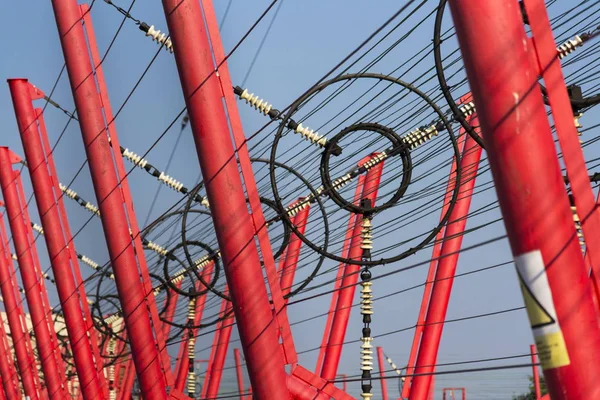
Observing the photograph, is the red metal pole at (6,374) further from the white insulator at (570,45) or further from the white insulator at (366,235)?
the white insulator at (570,45)

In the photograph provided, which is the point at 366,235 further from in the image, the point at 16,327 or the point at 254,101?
the point at 16,327

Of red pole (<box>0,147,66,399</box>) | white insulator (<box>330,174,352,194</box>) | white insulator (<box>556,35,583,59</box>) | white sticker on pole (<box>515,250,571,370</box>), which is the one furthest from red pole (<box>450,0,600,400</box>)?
red pole (<box>0,147,66,399</box>)

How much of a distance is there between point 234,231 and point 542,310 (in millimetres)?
2216

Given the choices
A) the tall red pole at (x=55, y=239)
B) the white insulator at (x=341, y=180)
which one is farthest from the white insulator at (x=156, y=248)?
the white insulator at (x=341, y=180)

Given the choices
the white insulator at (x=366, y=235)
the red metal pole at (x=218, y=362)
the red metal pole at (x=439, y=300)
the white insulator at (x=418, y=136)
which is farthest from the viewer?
the red metal pole at (x=218, y=362)

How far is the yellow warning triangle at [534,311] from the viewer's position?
2258 millimetres

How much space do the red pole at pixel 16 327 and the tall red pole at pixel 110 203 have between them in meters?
5.34

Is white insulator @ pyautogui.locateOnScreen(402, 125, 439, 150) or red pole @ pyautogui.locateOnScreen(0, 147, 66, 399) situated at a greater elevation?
red pole @ pyautogui.locateOnScreen(0, 147, 66, 399)

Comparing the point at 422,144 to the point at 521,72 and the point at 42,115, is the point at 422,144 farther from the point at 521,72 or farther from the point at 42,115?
the point at 42,115

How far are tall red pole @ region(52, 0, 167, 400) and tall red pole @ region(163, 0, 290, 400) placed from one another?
216 centimetres

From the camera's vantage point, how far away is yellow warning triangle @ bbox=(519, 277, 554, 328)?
226 centimetres

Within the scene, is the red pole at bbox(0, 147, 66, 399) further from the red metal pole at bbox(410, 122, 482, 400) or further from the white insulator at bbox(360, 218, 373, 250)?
the white insulator at bbox(360, 218, 373, 250)

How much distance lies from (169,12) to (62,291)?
443cm

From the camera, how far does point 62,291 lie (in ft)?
27.7
